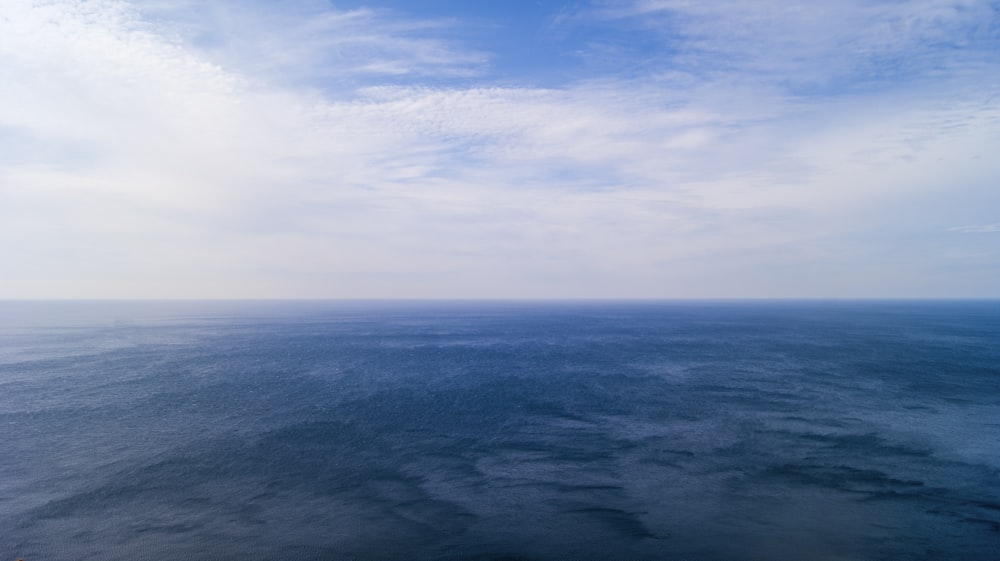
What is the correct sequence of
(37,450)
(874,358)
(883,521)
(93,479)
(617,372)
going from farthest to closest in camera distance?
(874,358), (617,372), (37,450), (93,479), (883,521)

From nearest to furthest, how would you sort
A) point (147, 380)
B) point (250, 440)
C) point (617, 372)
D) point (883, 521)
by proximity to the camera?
point (883, 521), point (250, 440), point (147, 380), point (617, 372)

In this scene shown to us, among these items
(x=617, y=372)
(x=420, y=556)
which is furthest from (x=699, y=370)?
(x=420, y=556)

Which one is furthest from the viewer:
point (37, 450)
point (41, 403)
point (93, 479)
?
point (41, 403)

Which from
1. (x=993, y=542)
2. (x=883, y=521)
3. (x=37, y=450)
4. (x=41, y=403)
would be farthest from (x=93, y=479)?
(x=993, y=542)

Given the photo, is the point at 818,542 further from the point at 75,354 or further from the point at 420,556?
the point at 75,354

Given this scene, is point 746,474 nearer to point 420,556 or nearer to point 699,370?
point 420,556

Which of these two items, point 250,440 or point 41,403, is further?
point 41,403
